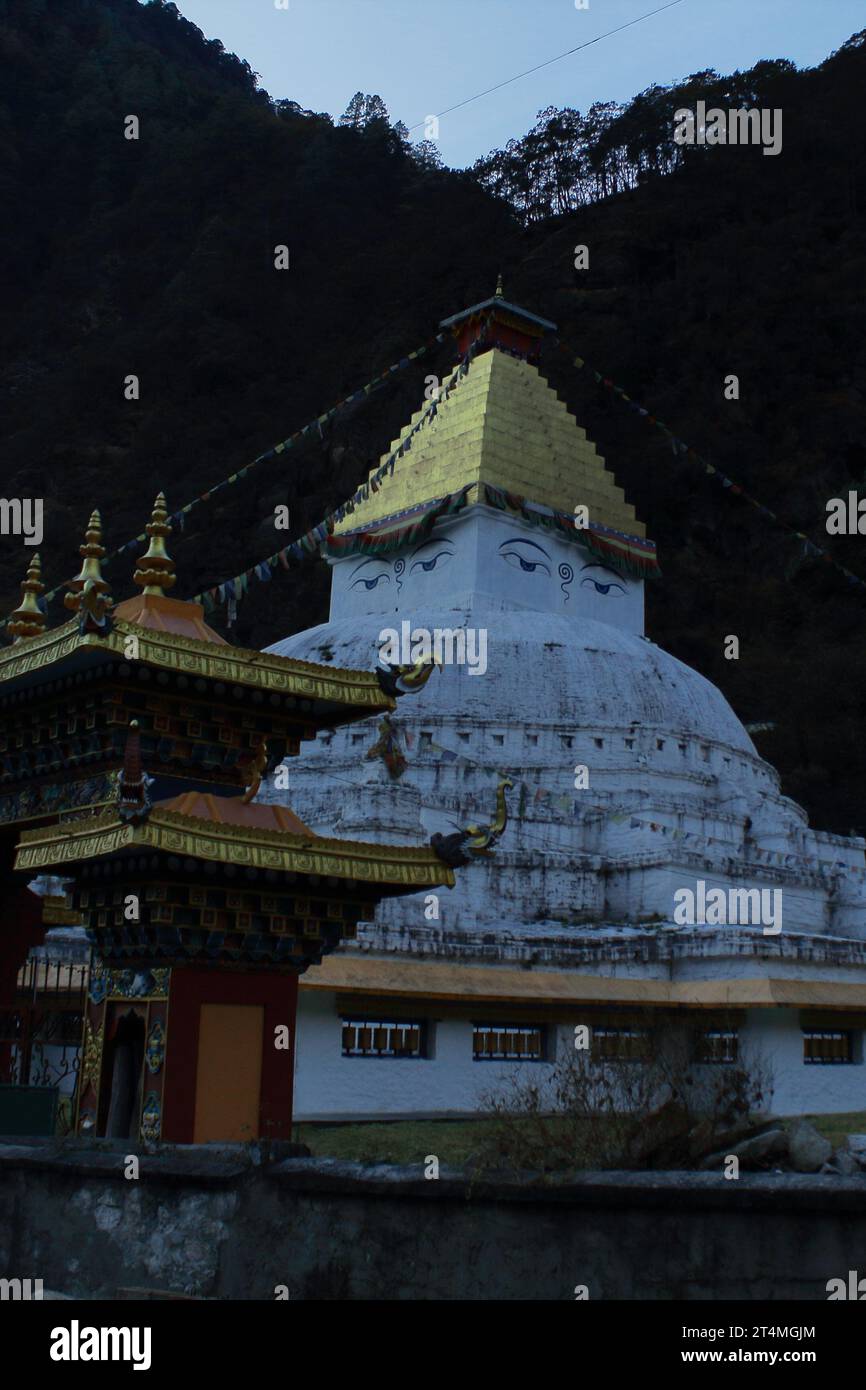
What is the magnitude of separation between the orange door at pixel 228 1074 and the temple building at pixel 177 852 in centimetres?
1

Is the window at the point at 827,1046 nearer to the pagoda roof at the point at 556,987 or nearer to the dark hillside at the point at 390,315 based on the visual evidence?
the pagoda roof at the point at 556,987

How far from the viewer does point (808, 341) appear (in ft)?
162

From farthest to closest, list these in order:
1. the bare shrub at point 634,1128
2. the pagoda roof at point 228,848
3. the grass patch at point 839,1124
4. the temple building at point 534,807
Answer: the temple building at point 534,807, the grass patch at point 839,1124, the pagoda roof at point 228,848, the bare shrub at point 634,1128

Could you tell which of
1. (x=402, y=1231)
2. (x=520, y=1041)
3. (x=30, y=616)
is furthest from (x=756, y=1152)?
(x=520, y=1041)

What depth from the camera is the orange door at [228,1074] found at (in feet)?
Answer: 31.5

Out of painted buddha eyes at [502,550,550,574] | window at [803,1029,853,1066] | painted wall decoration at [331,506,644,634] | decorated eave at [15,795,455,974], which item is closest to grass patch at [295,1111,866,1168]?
window at [803,1029,853,1066]

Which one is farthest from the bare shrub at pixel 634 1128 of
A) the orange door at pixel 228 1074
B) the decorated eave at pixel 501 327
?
the decorated eave at pixel 501 327

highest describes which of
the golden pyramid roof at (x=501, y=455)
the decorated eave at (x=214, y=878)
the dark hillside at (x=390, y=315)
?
the dark hillside at (x=390, y=315)

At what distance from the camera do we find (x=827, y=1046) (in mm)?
17219

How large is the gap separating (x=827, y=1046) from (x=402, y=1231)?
441 inches

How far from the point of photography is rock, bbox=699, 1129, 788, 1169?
7.28 m

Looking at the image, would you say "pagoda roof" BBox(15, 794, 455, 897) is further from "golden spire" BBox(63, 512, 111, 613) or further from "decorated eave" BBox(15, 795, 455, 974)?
"golden spire" BBox(63, 512, 111, 613)

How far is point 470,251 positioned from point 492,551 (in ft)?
114
